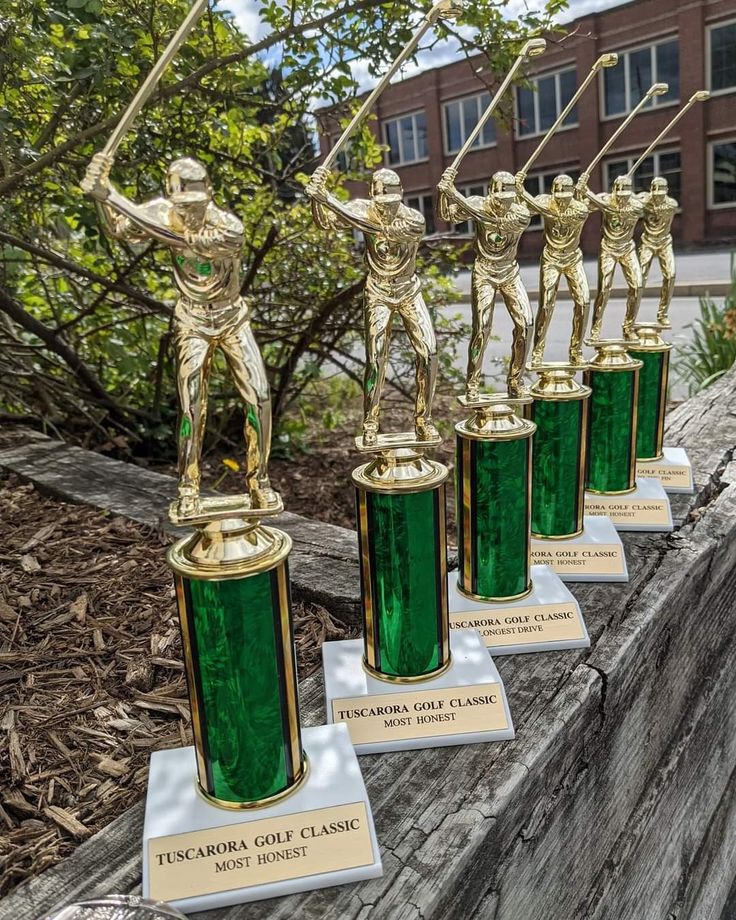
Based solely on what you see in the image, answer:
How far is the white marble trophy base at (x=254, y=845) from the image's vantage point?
0.71 m

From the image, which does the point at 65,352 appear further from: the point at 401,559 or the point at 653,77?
the point at 653,77

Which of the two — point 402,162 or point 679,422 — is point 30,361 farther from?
point 402,162

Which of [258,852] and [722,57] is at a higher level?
[722,57]

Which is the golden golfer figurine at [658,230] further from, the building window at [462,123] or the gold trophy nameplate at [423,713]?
the building window at [462,123]

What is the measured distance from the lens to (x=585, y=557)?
1.27 m

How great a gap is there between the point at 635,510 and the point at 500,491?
1.60 ft

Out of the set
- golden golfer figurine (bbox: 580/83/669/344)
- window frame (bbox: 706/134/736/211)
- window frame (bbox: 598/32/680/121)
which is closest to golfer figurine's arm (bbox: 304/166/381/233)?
golden golfer figurine (bbox: 580/83/669/344)

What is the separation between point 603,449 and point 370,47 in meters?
1.21

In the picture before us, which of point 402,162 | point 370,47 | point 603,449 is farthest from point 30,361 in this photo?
point 402,162

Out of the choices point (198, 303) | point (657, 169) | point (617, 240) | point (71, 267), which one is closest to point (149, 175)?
point (71, 267)

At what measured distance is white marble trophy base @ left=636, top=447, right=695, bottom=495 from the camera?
1.65 metres

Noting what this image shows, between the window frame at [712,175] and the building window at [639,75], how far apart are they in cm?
112

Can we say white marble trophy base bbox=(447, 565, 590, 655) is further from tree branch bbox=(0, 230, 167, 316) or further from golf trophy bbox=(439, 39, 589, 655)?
tree branch bbox=(0, 230, 167, 316)

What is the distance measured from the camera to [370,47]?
6.30 ft
